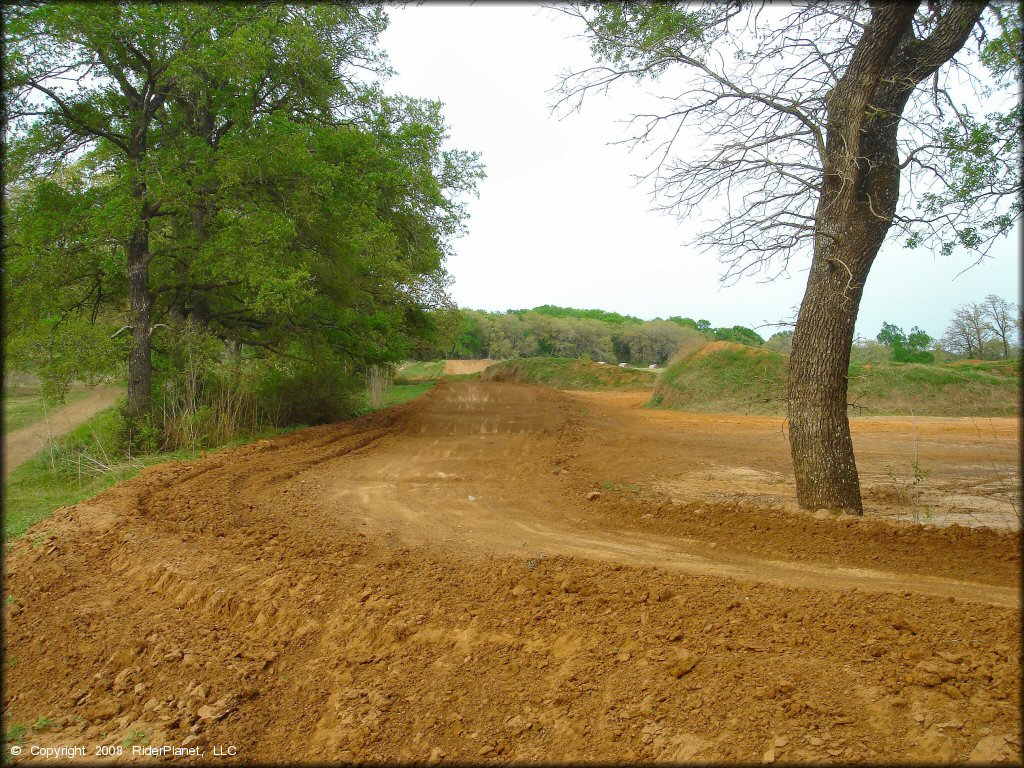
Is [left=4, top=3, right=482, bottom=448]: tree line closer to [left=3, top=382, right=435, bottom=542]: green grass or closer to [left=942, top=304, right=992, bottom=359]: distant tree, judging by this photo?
[left=3, top=382, right=435, bottom=542]: green grass

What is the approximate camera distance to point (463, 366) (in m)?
60.4

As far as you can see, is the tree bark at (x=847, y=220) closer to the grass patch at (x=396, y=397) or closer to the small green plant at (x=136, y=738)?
the small green plant at (x=136, y=738)

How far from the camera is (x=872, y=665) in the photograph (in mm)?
3197

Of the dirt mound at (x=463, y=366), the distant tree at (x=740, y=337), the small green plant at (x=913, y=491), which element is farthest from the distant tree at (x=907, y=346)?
the dirt mound at (x=463, y=366)

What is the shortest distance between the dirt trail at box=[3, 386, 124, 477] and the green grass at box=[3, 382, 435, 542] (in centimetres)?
26

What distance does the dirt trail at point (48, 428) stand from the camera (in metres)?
11.5

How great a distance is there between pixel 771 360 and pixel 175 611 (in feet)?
75.3

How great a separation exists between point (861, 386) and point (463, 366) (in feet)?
146

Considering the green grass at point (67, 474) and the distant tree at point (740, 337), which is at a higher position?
the distant tree at point (740, 337)

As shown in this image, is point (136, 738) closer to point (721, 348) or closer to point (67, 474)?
point (67, 474)

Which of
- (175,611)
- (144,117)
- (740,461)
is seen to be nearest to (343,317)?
(144,117)

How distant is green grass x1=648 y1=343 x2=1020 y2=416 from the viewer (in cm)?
1962

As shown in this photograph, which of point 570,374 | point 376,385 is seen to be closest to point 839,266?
point 376,385

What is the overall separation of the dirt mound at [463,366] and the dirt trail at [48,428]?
41.2 metres
